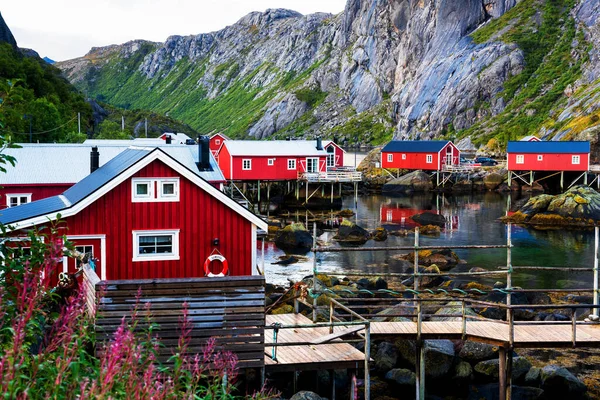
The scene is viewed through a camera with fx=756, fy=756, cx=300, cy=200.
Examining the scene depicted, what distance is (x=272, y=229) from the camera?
58375 mm

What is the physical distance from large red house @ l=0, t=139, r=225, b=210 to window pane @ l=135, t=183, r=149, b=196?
12624 millimetres

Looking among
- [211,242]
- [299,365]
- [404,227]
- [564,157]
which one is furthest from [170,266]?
[564,157]

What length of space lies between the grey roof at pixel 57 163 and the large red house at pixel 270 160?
36807 millimetres

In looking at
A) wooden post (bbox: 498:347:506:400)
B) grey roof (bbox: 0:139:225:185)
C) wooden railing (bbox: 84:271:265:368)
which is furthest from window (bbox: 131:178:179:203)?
grey roof (bbox: 0:139:225:185)

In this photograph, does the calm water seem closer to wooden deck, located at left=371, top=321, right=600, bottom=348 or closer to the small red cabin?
the small red cabin

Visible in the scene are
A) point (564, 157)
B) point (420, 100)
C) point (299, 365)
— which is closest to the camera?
point (299, 365)

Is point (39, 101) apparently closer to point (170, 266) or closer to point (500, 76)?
point (170, 266)

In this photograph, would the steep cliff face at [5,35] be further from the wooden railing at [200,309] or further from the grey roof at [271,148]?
the wooden railing at [200,309]

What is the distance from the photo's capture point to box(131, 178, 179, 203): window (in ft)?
74.3

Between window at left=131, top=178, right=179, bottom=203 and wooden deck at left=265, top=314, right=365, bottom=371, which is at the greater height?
window at left=131, top=178, right=179, bottom=203

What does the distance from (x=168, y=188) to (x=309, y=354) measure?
26.8ft

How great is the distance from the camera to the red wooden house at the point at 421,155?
97.8 metres

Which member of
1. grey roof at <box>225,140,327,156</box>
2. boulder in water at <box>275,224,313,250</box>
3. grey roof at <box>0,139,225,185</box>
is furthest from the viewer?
grey roof at <box>225,140,327,156</box>

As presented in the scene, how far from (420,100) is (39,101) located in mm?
101670
